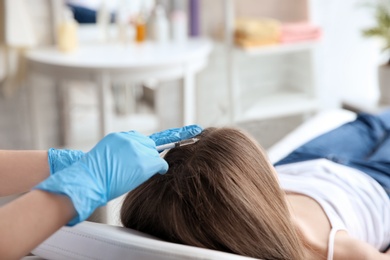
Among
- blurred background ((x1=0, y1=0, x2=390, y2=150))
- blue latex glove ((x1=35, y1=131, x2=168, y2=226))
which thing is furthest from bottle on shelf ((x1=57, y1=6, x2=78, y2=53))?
blue latex glove ((x1=35, y1=131, x2=168, y2=226))

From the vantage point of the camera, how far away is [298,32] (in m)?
2.81

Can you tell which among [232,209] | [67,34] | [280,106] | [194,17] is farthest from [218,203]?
[280,106]

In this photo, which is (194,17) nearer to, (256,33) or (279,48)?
(256,33)

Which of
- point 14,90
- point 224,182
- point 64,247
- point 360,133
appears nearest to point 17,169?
point 64,247

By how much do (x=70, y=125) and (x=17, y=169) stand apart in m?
1.60

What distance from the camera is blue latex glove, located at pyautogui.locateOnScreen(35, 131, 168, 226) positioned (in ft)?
2.70

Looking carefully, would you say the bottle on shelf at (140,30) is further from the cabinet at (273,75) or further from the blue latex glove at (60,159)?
the blue latex glove at (60,159)

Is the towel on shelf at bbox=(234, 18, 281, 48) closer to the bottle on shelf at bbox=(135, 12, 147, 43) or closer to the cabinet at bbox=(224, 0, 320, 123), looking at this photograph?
the cabinet at bbox=(224, 0, 320, 123)

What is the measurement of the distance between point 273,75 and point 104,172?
2293 millimetres

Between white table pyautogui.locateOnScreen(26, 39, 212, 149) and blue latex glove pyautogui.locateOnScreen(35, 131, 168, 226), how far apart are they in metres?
1.27

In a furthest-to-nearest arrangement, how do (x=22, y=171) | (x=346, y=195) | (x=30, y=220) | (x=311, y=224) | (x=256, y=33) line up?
(x=256, y=33) → (x=346, y=195) → (x=311, y=224) → (x=22, y=171) → (x=30, y=220)

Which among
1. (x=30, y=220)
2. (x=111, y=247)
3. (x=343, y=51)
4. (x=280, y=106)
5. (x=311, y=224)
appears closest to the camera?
(x=30, y=220)

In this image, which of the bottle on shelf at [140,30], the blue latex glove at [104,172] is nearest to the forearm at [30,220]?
the blue latex glove at [104,172]

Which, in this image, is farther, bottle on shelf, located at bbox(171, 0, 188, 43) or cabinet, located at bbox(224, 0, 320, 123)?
cabinet, located at bbox(224, 0, 320, 123)
